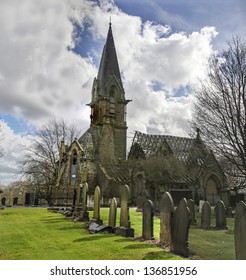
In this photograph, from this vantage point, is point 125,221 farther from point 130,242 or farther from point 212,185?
point 212,185

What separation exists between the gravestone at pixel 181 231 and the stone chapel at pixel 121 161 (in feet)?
51.9

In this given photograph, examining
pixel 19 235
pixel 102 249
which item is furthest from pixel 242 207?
pixel 19 235

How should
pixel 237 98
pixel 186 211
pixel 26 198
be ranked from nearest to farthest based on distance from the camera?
pixel 186 211 → pixel 237 98 → pixel 26 198

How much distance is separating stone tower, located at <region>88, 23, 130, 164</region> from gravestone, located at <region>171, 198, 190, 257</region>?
23.3 m

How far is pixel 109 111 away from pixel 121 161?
20.1ft

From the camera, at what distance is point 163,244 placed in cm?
719

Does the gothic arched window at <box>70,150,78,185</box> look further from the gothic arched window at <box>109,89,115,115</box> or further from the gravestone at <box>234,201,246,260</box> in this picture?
the gravestone at <box>234,201,246,260</box>

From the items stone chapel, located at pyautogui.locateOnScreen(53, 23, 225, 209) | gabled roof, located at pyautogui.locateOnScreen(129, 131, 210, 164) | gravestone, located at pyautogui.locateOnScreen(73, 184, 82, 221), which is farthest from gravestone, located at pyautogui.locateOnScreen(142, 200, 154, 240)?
gabled roof, located at pyautogui.locateOnScreen(129, 131, 210, 164)

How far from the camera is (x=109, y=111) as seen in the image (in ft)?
109

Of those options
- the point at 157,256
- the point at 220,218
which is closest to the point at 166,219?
the point at 157,256

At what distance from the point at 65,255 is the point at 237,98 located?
10.9 metres

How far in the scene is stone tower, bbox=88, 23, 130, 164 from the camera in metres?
31.0

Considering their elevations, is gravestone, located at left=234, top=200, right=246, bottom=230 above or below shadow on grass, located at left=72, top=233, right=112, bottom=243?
above

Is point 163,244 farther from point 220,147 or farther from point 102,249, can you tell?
point 220,147
